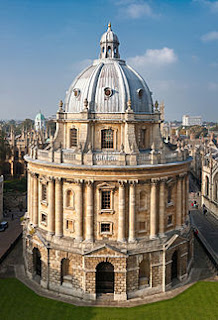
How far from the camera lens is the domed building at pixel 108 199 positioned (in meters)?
33.8

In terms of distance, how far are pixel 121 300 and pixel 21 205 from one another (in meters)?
41.8

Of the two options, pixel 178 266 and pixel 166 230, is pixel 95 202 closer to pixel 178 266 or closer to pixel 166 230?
pixel 166 230

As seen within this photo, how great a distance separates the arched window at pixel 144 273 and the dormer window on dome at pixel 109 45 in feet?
85.9

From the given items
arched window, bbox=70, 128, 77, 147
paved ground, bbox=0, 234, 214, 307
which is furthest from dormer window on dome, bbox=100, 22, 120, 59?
paved ground, bbox=0, 234, 214, 307

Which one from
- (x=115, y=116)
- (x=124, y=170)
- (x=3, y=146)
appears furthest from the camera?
(x=3, y=146)

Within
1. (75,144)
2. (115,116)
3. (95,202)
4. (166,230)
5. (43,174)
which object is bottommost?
(166,230)

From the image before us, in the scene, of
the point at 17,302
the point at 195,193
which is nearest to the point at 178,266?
the point at 17,302

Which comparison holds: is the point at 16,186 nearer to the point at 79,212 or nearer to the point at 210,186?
the point at 210,186

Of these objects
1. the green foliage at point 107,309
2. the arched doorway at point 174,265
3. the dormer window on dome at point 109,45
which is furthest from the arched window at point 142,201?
the dormer window on dome at point 109,45

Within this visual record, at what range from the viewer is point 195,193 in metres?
84.2

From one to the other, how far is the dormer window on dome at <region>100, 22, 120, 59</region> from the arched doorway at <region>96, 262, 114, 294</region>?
1034 inches

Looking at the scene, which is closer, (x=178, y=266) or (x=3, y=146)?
(x=178, y=266)

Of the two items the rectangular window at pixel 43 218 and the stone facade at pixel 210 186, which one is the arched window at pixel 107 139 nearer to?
the rectangular window at pixel 43 218

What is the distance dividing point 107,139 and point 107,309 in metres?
18.3
